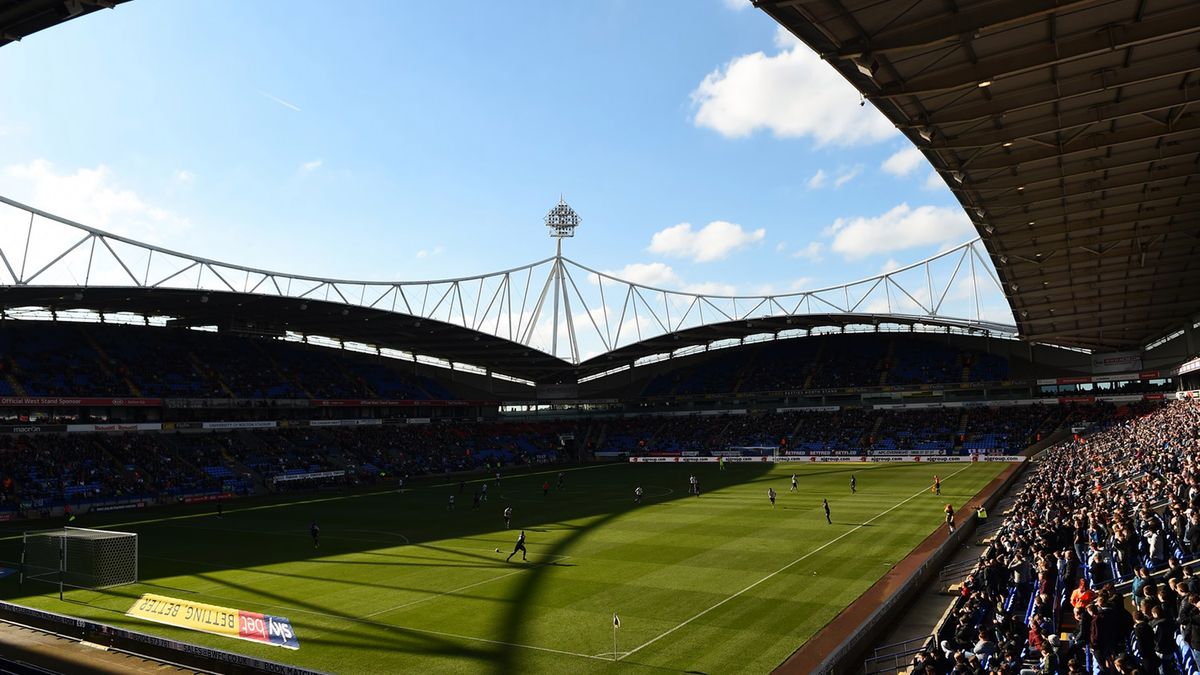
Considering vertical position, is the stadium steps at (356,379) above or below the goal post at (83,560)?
above

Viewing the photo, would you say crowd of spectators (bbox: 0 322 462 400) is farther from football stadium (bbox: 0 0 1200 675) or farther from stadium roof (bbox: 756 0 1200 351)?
stadium roof (bbox: 756 0 1200 351)

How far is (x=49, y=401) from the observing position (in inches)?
2126

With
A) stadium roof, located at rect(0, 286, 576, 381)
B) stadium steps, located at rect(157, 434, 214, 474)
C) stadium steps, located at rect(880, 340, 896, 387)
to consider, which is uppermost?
stadium roof, located at rect(0, 286, 576, 381)

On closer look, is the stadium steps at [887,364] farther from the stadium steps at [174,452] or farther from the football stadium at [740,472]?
the stadium steps at [174,452]

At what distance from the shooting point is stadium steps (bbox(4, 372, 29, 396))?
53.6 metres

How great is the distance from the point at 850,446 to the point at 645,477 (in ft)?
84.7

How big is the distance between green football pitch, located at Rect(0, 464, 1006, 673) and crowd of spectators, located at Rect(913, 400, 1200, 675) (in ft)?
15.6

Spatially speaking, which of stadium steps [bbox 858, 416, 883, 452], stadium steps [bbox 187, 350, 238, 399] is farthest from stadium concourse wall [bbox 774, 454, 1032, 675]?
stadium steps [bbox 187, 350, 238, 399]

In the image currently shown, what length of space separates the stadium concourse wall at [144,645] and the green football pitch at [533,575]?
38.3 inches

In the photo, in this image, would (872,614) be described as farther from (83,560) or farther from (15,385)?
(15,385)

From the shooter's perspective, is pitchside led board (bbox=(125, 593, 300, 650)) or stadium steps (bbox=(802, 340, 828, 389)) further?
stadium steps (bbox=(802, 340, 828, 389))

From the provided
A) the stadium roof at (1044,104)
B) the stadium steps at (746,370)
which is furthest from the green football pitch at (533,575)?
the stadium steps at (746,370)

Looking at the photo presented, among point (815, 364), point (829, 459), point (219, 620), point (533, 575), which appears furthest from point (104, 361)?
point (815, 364)

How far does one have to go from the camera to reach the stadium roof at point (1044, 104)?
15.2 meters
